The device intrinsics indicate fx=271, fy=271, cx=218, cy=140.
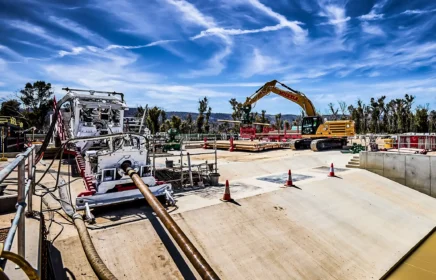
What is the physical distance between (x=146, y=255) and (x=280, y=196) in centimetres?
522

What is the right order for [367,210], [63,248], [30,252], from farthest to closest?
[367,210] < [63,248] < [30,252]

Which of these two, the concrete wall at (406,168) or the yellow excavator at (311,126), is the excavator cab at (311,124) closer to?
the yellow excavator at (311,126)

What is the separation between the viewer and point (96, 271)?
15.4ft

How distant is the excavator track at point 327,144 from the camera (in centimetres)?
2075

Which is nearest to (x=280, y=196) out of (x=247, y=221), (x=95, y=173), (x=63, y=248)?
(x=247, y=221)

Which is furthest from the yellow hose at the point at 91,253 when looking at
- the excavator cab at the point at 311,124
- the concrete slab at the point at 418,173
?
the excavator cab at the point at 311,124

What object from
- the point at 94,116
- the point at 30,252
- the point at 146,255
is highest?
the point at 94,116

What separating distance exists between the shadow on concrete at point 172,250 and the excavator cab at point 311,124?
18464mm

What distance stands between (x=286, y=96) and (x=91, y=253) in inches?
863

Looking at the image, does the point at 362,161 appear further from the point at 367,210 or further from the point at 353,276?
the point at 353,276

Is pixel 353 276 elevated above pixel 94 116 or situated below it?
below

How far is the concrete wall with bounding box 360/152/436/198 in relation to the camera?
529 inches

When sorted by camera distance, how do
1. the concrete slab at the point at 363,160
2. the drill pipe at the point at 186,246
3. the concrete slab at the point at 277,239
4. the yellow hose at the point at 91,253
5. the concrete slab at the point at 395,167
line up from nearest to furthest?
the drill pipe at the point at 186,246, the yellow hose at the point at 91,253, the concrete slab at the point at 277,239, the concrete slab at the point at 395,167, the concrete slab at the point at 363,160

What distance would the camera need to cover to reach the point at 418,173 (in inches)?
541
